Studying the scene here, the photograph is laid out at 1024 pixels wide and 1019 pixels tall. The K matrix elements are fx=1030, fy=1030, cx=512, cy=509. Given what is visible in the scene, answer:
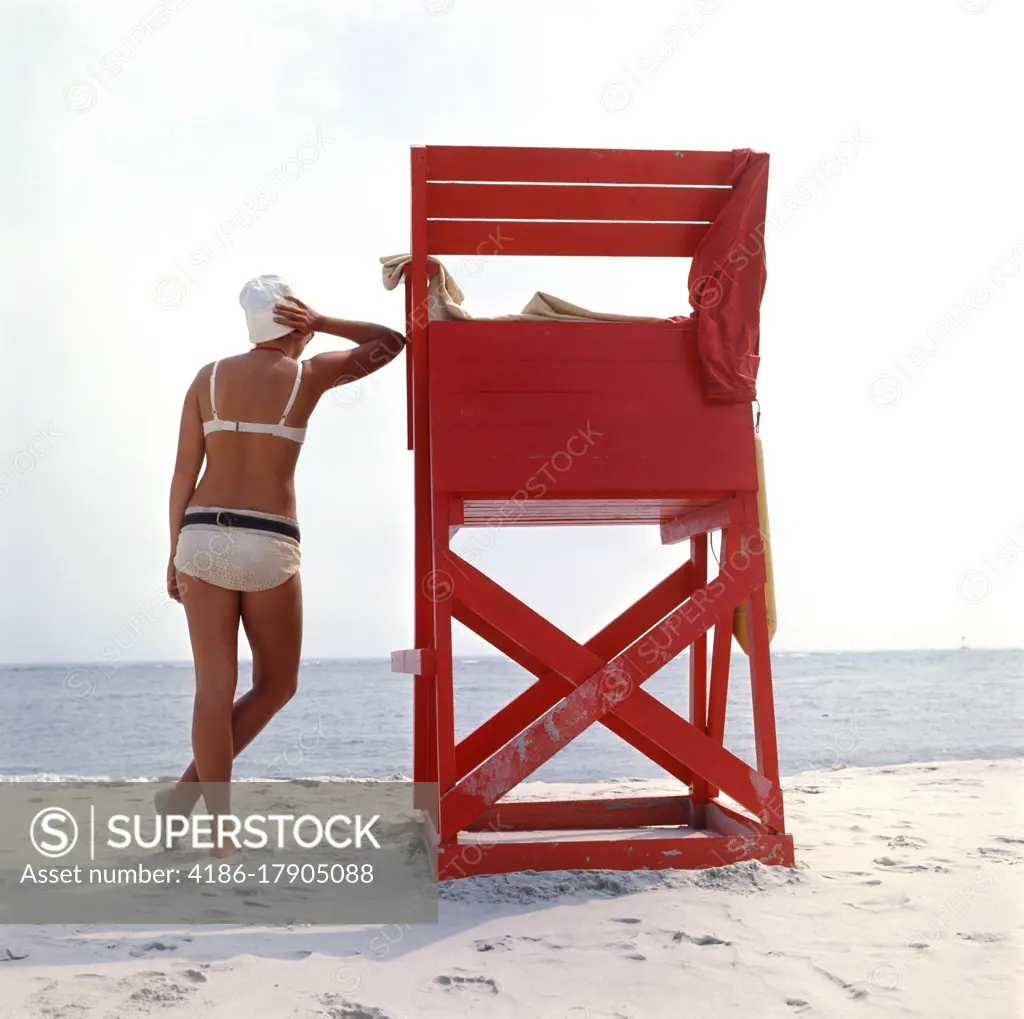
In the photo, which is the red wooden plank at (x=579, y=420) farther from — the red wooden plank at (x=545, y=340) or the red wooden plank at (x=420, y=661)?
the red wooden plank at (x=420, y=661)

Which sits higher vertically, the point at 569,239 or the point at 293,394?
the point at 569,239

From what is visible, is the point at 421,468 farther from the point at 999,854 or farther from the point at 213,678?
the point at 999,854

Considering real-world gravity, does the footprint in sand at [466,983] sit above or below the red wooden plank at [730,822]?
below

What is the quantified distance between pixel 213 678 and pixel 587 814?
1.94 metres

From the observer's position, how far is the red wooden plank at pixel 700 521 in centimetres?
419

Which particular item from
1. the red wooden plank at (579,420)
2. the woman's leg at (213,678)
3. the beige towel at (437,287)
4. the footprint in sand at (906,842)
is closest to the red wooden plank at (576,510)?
the red wooden plank at (579,420)

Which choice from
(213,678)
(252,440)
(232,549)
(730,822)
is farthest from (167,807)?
(730,822)

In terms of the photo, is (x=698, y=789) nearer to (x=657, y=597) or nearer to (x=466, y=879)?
(x=657, y=597)

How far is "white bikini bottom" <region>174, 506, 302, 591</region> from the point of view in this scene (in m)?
3.88

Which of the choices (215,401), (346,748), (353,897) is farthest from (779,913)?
(346,748)

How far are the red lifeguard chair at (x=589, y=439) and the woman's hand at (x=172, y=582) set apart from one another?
3.07 feet

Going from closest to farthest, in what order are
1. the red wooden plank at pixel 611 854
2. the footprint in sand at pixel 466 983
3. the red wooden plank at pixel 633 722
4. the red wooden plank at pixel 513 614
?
the footprint in sand at pixel 466 983 < the red wooden plank at pixel 611 854 < the red wooden plank at pixel 633 722 < the red wooden plank at pixel 513 614

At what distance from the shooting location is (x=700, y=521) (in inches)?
181

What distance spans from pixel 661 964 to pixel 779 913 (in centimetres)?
64
